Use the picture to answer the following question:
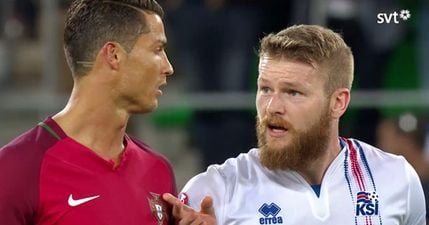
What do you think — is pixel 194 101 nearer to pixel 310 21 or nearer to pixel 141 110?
pixel 310 21

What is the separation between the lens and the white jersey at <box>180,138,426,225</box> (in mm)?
3699

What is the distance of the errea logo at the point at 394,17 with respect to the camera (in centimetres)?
631

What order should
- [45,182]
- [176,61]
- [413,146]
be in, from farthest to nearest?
[176,61]
[413,146]
[45,182]

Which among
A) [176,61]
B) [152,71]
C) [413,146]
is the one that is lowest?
[413,146]

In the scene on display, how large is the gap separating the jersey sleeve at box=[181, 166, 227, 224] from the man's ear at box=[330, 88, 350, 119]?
47 centimetres

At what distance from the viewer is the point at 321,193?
12.4ft

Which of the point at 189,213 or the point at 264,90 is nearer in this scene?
the point at 189,213

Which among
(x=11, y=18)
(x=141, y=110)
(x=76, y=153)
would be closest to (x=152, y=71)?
(x=141, y=110)

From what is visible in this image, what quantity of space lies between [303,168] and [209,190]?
1.18 feet

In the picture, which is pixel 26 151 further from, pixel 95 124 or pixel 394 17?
pixel 394 17

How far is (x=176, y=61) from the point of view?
720cm

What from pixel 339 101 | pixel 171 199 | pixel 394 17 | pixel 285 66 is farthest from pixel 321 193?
pixel 394 17

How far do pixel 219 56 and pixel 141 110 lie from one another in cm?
352

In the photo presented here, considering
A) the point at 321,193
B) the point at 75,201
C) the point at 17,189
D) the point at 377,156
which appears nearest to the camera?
the point at 17,189
